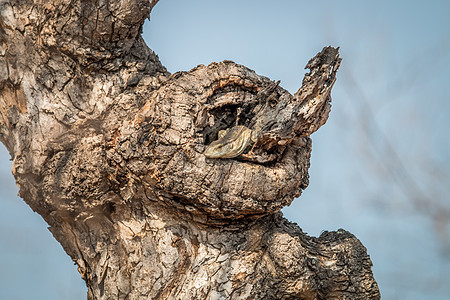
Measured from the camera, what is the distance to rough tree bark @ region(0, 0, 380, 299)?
3232mm

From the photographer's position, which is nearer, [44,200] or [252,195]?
[252,195]

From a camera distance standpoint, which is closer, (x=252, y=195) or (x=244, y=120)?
(x=252, y=195)

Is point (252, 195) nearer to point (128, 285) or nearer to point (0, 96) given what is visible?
point (128, 285)

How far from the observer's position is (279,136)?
3303mm

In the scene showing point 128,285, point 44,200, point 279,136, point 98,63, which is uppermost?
point 98,63

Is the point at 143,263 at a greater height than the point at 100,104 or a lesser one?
lesser

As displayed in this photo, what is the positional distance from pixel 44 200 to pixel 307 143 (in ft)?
5.02

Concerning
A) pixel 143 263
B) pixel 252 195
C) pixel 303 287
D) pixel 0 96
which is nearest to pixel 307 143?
pixel 252 195

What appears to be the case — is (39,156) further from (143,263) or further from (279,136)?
(279,136)

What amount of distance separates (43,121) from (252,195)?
1.28 metres

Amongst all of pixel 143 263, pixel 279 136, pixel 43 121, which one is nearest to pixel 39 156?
pixel 43 121

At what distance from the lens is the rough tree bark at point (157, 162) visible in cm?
323

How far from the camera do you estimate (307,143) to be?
3.55 meters

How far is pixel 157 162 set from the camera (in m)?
3.15
